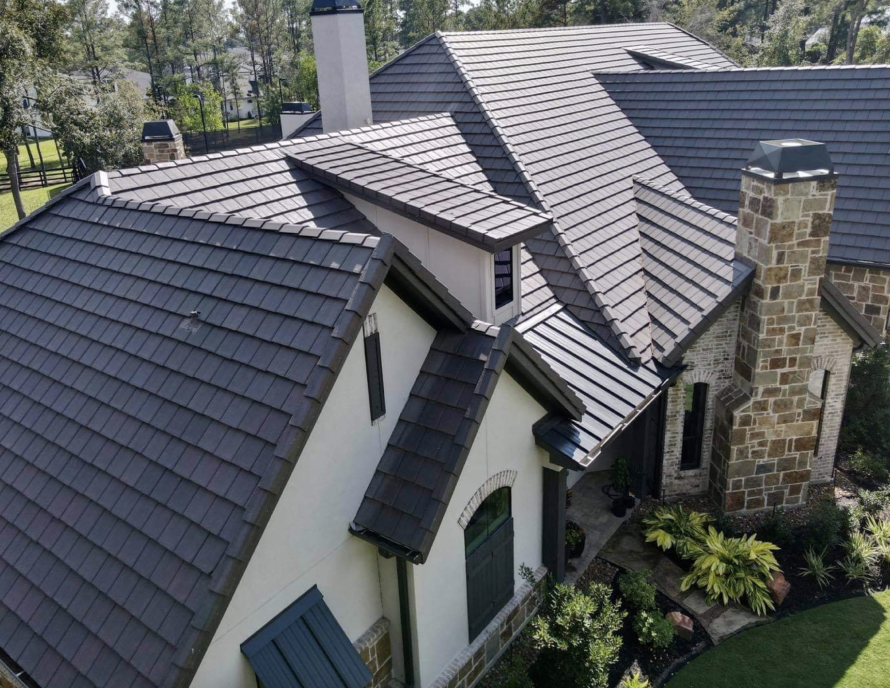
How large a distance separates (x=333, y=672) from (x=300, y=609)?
69cm

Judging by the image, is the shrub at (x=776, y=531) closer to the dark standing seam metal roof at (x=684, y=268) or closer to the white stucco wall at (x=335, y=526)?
the dark standing seam metal roof at (x=684, y=268)

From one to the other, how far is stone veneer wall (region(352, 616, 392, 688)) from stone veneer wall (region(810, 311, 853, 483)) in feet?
32.3

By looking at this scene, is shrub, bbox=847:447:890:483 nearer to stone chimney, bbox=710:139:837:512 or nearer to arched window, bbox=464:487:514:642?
stone chimney, bbox=710:139:837:512

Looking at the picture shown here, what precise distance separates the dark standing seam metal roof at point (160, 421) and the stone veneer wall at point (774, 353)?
6.49m

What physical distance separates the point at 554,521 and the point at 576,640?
2.27m

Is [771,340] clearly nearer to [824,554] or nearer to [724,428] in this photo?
[724,428]

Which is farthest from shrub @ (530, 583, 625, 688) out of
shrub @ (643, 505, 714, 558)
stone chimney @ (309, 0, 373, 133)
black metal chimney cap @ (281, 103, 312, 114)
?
black metal chimney cap @ (281, 103, 312, 114)

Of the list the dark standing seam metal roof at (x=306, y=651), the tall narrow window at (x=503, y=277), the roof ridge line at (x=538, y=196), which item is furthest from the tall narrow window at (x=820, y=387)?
the dark standing seam metal roof at (x=306, y=651)

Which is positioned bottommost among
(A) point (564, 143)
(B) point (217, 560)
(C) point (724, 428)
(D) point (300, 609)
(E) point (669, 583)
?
(E) point (669, 583)

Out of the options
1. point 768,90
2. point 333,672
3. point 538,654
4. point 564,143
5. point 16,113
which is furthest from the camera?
point 16,113

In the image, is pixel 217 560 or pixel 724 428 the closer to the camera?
pixel 217 560

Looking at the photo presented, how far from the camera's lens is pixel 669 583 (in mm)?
11383

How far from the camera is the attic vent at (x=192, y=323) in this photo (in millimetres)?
7473

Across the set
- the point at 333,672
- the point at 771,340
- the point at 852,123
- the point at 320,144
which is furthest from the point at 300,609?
the point at 852,123
